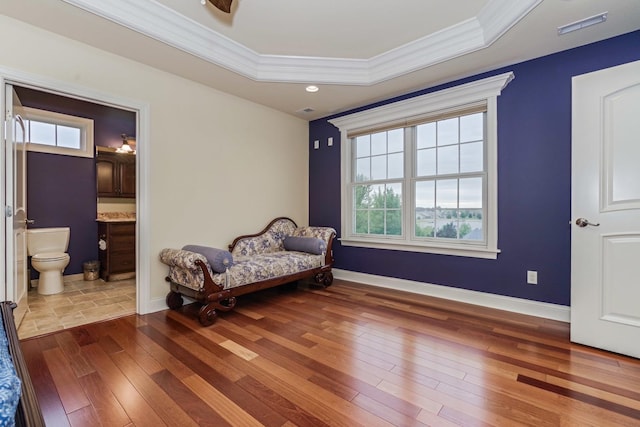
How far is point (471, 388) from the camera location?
1771 mm

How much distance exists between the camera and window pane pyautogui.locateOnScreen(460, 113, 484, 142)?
3325mm

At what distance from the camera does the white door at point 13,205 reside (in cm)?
239

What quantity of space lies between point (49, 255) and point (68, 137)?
5.84ft

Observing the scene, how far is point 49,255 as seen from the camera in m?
3.84

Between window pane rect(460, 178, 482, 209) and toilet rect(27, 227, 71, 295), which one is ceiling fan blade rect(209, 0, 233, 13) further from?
toilet rect(27, 227, 71, 295)

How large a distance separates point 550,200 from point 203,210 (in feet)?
11.7

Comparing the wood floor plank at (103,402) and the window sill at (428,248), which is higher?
the window sill at (428,248)

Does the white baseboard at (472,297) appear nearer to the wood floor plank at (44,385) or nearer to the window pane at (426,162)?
the window pane at (426,162)

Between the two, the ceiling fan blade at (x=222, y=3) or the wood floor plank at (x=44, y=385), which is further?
the ceiling fan blade at (x=222, y=3)

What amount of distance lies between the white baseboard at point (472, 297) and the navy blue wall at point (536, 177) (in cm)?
6

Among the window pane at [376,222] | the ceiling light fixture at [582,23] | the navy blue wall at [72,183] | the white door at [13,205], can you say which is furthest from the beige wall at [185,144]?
the ceiling light fixture at [582,23]

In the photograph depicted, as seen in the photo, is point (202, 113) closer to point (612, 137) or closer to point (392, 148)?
point (392, 148)

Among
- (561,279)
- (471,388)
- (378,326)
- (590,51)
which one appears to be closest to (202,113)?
(378,326)

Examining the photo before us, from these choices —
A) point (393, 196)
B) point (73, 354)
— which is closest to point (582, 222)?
point (393, 196)
